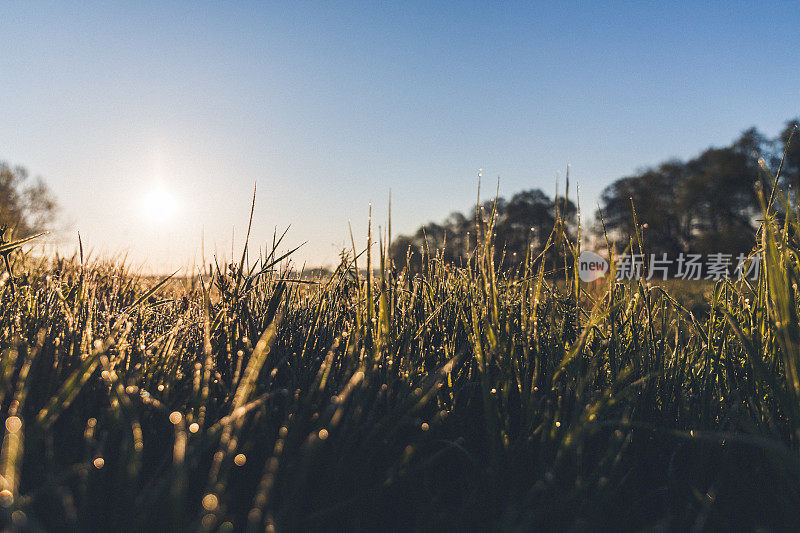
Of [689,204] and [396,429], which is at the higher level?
[689,204]

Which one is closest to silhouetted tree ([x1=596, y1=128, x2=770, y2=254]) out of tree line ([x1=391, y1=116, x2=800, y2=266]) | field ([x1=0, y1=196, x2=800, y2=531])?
tree line ([x1=391, y1=116, x2=800, y2=266])

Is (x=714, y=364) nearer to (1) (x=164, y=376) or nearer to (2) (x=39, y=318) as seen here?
(1) (x=164, y=376)

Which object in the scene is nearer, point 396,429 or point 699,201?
point 396,429

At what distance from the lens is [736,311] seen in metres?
1.44

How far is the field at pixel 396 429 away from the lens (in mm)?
733

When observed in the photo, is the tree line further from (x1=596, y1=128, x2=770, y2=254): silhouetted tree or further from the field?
the field

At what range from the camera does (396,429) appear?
92cm

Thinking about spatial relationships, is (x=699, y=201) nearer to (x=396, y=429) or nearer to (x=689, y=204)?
(x=689, y=204)

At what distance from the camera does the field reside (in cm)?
73

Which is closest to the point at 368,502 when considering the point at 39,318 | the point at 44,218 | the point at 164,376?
the point at 164,376

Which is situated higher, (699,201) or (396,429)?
(699,201)

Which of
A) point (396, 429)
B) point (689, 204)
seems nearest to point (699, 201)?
point (689, 204)

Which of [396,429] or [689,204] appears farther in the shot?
[689,204]

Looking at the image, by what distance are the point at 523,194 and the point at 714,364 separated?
135 feet
